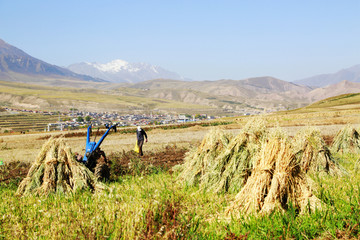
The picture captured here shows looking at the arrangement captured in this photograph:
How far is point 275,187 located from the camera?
5734 millimetres

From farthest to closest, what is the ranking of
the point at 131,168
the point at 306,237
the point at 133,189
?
the point at 131,168, the point at 133,189, the point at 306,237

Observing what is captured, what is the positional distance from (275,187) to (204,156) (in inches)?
148

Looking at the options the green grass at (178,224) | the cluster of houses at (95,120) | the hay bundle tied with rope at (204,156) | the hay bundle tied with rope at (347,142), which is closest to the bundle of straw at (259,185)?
the green grass at (178,224)

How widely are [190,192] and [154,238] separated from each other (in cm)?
347

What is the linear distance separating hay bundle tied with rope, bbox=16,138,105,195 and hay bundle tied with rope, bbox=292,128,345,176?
653 centimetres

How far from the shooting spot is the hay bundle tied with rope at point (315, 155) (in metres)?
10.3

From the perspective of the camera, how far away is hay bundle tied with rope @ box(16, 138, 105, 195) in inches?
331

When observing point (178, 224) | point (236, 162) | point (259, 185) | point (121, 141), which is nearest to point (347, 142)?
point (236, 162)

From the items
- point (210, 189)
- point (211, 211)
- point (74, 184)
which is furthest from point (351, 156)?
point (74, 184)

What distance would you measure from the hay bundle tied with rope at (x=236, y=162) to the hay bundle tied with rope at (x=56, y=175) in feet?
9.58

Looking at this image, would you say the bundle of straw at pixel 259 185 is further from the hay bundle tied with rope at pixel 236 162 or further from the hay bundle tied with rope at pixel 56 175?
the hay bundle tied with rope at pixel 56 175

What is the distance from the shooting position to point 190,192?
8.03 m

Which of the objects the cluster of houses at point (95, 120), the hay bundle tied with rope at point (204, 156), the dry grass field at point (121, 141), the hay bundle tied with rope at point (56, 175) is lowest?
the cluster of houses at point (95, 120)

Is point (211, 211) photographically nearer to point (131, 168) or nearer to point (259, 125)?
point (259, 125)
